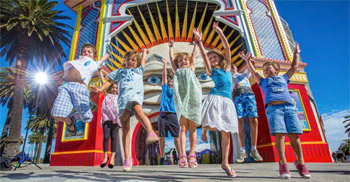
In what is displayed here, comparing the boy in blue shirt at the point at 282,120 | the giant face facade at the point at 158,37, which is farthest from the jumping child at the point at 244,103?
the giant face facade at the point at 158,37

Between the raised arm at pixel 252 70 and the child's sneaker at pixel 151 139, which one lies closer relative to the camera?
the child's sneaker at pixel 151 139

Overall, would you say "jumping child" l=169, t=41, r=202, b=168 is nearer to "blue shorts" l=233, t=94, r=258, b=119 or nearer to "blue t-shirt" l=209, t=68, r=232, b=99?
"blue t-shirt" l=209, t=68, r=232, b=99

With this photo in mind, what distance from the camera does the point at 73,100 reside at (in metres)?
3.06

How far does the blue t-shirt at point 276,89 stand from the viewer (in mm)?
2715

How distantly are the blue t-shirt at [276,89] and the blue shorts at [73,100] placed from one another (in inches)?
104

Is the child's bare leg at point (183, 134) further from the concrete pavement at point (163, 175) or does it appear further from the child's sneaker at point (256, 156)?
the child's sneaker at point (256, 156)

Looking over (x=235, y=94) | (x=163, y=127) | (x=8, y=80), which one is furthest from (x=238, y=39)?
(x=8, y=80)

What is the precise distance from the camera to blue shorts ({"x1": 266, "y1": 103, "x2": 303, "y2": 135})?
8.36 feet

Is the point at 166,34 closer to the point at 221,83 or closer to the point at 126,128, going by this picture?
the point at 221,83

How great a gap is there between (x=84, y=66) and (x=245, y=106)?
10.9 ft

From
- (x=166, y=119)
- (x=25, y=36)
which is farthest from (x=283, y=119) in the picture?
(x=25, y=36)

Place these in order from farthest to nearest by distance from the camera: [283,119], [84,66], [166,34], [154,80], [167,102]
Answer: [166,34]
[154,80]
[167,102]
[84,66]
[283,119]

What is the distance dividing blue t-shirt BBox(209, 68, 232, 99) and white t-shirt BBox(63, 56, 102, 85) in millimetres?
1945

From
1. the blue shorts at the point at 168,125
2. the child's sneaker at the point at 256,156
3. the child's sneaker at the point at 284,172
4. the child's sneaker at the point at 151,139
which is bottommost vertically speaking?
the child's sneaker at the point at 284,172
